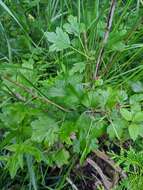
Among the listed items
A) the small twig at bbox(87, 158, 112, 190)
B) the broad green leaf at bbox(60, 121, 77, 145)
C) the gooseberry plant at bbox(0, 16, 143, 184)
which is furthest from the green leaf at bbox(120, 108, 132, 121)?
the small twig at bbox(87, 158, 112, 190)

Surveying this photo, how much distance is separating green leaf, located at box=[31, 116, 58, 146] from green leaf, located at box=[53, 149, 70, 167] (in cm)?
11

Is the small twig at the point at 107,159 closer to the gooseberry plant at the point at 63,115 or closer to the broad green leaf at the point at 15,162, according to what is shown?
the gooseberry plant at the point at 63,115

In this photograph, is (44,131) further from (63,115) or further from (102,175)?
(102,175)

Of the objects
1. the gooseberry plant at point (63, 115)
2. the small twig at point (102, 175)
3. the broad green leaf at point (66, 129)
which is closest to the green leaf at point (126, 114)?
the gooseberry plant at point (63, 115)

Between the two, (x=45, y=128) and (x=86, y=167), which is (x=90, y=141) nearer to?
(x=45, y=128)

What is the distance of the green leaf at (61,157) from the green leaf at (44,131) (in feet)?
0.37

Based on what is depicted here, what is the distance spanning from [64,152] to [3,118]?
0.22 meters

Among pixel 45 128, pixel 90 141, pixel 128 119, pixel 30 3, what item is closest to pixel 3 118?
pixel 45 128

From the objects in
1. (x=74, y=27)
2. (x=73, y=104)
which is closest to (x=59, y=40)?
(x=74, y=27)

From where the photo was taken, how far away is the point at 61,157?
1430 millimetres

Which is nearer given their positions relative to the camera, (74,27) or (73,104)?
(73,104)

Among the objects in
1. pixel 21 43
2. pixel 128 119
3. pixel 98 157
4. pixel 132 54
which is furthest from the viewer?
pixel 21 43

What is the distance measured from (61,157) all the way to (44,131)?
0.15 m

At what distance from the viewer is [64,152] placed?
4.73 feet
